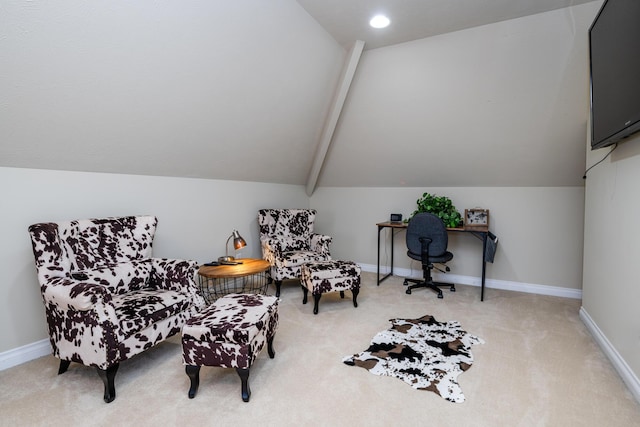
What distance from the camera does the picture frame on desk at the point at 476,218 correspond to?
3932 mm

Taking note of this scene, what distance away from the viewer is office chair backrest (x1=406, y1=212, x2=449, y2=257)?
3514 millimetres

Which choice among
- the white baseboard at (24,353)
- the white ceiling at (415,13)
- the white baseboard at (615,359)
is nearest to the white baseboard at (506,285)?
the white baseboard at (615,359)

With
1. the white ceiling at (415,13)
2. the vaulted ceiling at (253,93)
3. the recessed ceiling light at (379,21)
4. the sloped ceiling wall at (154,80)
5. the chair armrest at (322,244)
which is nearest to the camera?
the sloped ceiling wall at (154,80)

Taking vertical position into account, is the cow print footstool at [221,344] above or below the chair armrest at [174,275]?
below

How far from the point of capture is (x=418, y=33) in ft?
9.93

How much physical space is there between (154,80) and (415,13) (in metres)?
2.14

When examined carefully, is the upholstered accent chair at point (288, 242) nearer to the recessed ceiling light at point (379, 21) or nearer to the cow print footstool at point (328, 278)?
the cow print footstool at point (328, 278)

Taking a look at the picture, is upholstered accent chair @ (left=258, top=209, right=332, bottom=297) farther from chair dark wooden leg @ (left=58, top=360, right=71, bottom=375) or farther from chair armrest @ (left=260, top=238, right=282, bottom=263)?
chair dark wooden leg @ (left=58, top=360, right=71, bottom=375)

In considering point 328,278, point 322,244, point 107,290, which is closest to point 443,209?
point 322,244

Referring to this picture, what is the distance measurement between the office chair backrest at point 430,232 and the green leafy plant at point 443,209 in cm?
24

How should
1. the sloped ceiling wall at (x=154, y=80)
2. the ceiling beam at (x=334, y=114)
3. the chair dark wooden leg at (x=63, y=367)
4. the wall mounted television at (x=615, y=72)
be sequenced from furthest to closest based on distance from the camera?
the ceiling beam at (x=334, y=114), the chair dark wooden leg at (x=63, y=367), the sloped ceiling wall at (x=154, y=80), the wall mounted television at (x=615, y=72)

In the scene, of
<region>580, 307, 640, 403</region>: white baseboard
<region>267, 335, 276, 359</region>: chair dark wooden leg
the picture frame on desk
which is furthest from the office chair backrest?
<region>267, 335, 276, 359</region>: chair dark wooden leg

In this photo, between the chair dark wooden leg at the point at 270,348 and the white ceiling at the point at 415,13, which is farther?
the white ceiling at the point at 415,13

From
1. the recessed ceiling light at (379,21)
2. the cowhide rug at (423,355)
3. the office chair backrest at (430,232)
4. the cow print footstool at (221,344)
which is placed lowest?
the cowhide rug at (423,355)
